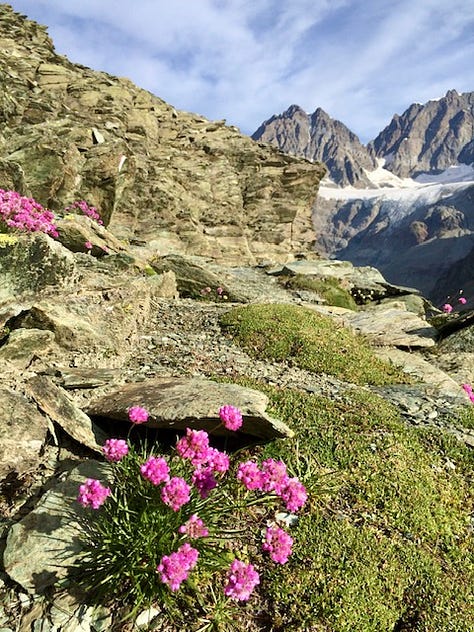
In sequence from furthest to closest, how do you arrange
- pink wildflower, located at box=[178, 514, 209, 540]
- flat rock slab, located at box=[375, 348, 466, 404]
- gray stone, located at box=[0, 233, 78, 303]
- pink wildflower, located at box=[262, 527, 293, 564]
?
flat rock slab, located at box=[375, 348, 466, 404]
gray stone, located at box=[0, 233, 78, 303]
pink wildflower, located at box=[262, 527, 293, 564]
pink wildflower, located at box=[178, 514, 209, 540]

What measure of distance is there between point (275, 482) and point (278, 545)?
0.68m

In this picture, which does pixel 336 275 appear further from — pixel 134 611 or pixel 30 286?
pixel 134 611

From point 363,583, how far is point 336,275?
2817cm

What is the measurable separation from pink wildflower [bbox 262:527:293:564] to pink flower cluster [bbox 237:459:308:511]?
1.05 ft

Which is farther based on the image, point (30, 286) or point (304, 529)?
point (30, 286)

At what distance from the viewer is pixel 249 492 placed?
6.05 m

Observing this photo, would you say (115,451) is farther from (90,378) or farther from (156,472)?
(90,378)

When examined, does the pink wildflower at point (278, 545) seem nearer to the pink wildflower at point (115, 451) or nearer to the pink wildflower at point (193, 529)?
the pink wildflower at point (193, 529)

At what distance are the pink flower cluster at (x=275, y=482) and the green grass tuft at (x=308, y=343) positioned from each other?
23.3 feet

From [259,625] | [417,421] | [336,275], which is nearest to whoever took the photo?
[259,625]

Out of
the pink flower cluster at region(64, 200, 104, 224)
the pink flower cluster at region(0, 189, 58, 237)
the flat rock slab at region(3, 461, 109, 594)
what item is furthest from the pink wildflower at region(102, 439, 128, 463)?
the pink flower cluster at region(64, 200, 104, 224)

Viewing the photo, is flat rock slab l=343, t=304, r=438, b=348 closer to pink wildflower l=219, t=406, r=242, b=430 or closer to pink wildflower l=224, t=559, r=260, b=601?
pink wildflower l=219, t=406, r=242, b=430

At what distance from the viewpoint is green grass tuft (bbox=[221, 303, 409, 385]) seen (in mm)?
11906

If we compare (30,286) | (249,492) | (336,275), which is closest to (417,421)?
(249,492)
